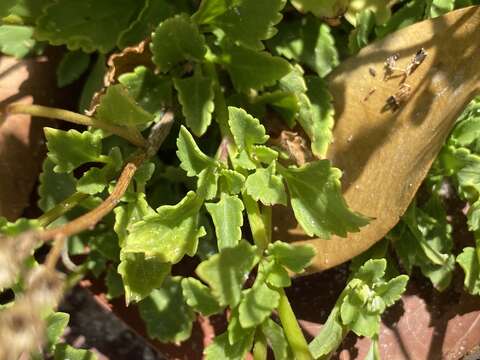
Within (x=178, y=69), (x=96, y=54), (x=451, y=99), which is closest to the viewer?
(x=451, y=99)

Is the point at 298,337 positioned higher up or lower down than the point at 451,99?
lower down

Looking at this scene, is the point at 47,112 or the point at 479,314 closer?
the point at 47,112

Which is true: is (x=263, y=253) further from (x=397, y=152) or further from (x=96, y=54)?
(x=96, y=54)

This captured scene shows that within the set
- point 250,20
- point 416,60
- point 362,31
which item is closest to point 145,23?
point 250,20

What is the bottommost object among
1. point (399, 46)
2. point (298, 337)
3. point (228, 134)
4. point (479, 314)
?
point (479, 314)

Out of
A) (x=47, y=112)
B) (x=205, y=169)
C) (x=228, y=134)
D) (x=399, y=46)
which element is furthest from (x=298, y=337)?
(x=399, y=46)

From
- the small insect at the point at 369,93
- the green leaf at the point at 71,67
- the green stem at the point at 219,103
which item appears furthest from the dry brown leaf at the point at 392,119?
the green leaf at the point at 71,67

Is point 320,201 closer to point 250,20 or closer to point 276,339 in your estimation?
point 276,339
